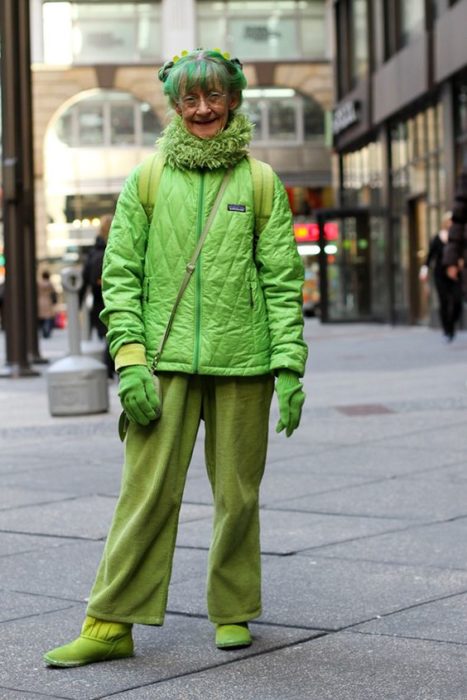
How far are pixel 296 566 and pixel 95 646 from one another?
5.13ft

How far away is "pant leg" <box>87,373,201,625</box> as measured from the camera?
15.4 ft

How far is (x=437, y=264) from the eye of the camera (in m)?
22.0

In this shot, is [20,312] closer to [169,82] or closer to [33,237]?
[33,237]

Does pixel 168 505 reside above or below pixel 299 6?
below

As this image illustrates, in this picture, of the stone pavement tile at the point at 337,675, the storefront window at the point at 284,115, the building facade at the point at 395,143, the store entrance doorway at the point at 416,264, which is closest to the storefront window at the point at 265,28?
the storefront window at the point at 284,115

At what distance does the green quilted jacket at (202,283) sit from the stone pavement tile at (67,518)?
2299mm

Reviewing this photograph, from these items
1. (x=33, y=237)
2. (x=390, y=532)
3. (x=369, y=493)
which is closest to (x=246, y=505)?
(x=390, y=532)

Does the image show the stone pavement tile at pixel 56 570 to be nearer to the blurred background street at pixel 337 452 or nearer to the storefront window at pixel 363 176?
the blurred background street at pixel 337 452

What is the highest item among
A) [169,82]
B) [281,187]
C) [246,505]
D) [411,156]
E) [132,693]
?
[411,156]

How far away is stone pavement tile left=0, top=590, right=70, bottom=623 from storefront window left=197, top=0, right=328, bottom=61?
169ft

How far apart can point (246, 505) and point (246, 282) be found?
2.25ft

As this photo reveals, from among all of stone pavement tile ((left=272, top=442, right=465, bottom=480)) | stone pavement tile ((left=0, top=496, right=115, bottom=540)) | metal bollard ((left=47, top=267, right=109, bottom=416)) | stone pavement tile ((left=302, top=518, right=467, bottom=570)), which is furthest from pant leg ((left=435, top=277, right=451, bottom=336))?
stone pavement tile ((left=302, top=518, right=467, bottom=570))

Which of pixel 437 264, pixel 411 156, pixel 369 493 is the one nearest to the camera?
pixel 369 493

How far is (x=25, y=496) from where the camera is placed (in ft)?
26.9
